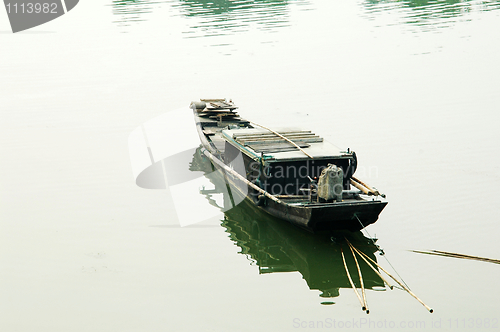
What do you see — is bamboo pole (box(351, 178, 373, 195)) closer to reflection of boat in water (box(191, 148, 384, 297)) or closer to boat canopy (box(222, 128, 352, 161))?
boat canopy (box(222, 128, 352, 161))

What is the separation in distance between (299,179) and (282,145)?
1037mm

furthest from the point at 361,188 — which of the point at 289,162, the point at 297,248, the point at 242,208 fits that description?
the point at 242,208

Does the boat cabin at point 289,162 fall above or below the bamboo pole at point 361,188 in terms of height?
above

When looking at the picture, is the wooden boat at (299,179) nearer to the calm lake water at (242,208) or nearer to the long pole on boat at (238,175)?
the long pole on boat at (238,175)

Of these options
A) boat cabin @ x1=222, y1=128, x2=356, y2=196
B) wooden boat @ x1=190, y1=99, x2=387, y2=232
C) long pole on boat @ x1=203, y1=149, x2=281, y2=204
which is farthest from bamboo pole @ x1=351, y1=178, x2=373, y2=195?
long pole on boat @ x1=203, y1=149, x2=281, y2=204

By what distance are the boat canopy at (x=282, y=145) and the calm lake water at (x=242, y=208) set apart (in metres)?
1.77

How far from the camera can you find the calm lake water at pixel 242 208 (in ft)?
33.4

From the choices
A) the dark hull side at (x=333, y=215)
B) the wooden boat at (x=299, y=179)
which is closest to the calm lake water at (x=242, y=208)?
the dark hull side at (x=333, y=215)

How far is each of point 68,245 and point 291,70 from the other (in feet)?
64.7

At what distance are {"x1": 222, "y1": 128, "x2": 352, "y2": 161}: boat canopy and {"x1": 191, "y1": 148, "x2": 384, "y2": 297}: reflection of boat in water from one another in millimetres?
1596

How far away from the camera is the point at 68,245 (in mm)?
12953

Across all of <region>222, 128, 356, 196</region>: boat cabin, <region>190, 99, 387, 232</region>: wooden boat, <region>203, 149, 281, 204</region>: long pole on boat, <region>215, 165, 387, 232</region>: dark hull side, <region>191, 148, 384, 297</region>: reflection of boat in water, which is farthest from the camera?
<region>222, 128, 356, 196</region>: boat cabin

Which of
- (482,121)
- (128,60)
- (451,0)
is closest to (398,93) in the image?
(482,121)

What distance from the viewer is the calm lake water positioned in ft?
33.4
